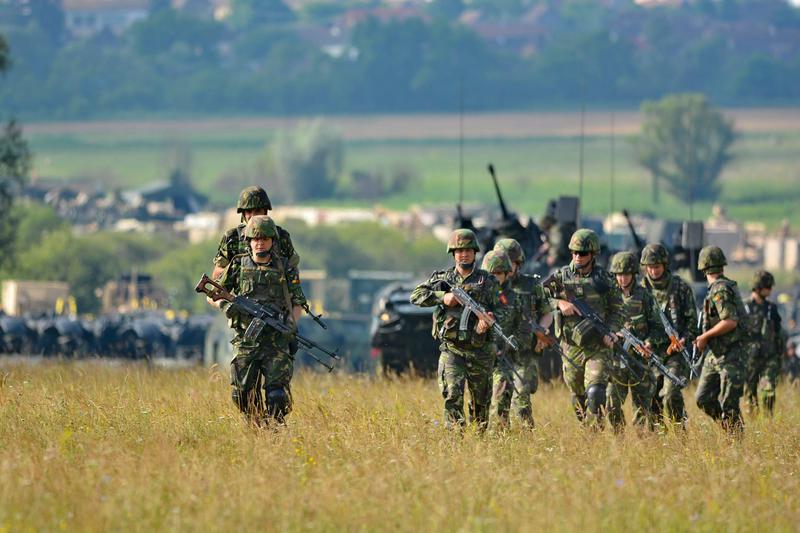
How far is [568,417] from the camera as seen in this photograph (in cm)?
2306

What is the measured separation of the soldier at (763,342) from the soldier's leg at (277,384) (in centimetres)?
842

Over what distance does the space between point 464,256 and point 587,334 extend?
1.76 metres

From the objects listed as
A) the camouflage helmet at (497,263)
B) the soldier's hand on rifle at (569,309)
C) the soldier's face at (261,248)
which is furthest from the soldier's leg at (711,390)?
the soldier's face at (261,248)

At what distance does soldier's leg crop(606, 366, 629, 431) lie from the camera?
2039 centimetres

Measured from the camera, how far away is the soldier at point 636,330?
67.6 feet

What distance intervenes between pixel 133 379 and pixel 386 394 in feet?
8.54

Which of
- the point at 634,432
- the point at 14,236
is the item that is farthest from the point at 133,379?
the point at 14,236

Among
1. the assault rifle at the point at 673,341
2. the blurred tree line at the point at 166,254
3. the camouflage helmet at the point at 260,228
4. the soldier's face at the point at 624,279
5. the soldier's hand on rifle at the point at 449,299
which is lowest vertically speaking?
the blurred tree line at the point at 166,254

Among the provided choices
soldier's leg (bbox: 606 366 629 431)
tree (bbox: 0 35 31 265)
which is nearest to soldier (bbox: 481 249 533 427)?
soldier's leg (bbox: 606 366 629 431)

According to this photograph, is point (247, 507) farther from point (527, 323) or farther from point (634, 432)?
point (527, 323)

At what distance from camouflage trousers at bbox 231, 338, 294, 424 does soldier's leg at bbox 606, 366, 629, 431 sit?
312 centimetres

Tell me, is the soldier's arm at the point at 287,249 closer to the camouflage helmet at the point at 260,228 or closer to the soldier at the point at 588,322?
the camouflage helmet at the point at 260,228

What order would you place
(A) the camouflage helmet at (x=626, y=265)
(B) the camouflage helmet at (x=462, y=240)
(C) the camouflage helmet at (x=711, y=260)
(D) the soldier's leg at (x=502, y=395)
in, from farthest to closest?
(C) the camouflage helmet at (x=711, y=260)
(D) the soldier's leg at (x=502, y=395)
(A) the camouflage helmet at (x=626, y=265)
(B) the camouflage helmet at (x=462, y=240)

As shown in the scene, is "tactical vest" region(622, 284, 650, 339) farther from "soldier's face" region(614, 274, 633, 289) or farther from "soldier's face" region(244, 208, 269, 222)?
"soldier's face" region(244, 208, 269, 222)
